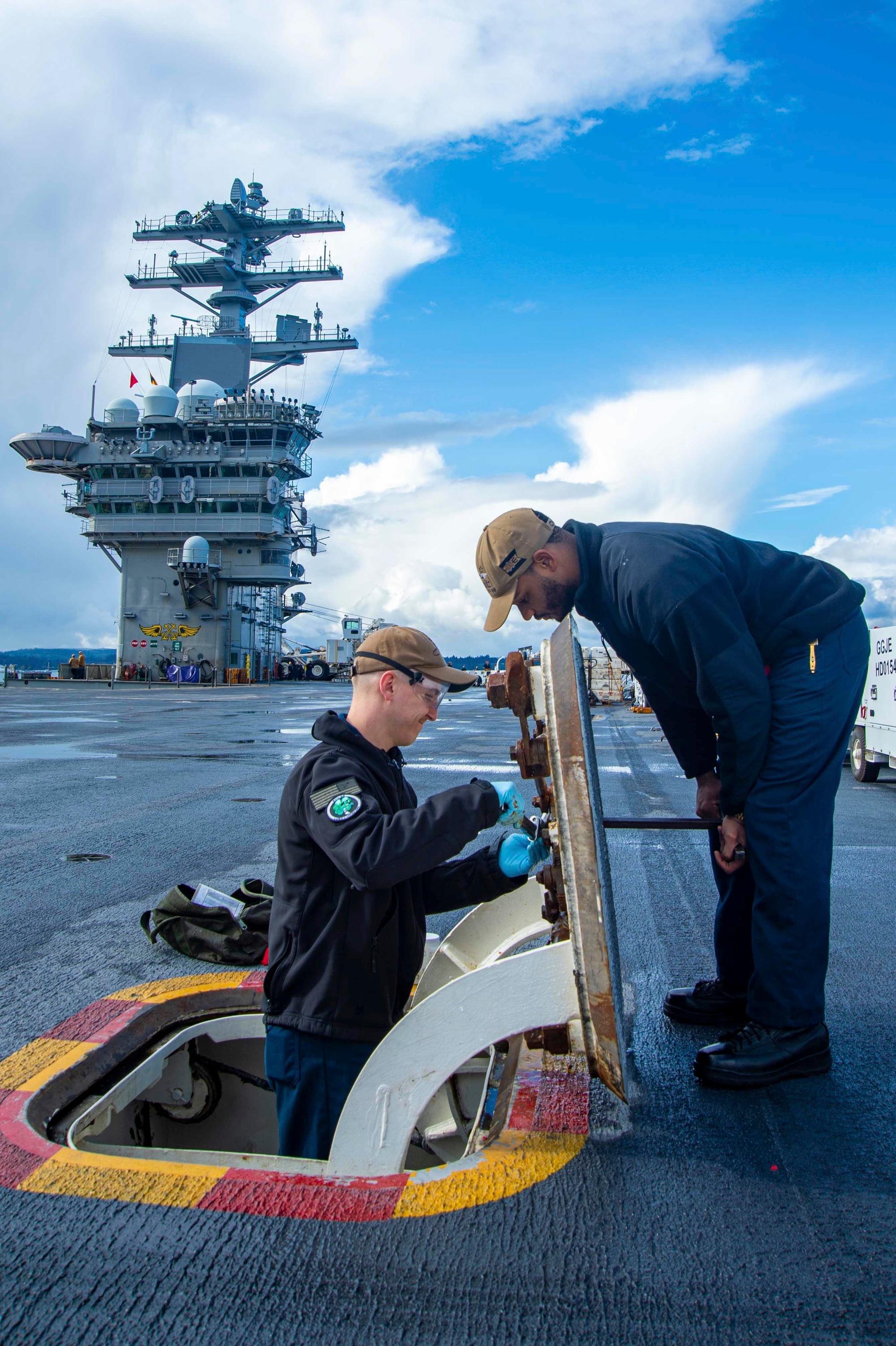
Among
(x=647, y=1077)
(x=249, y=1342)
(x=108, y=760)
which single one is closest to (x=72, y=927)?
(x=647, y=1077)

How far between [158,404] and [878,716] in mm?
50619

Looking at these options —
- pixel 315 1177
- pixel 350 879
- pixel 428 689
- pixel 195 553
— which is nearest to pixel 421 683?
pixel 428 689

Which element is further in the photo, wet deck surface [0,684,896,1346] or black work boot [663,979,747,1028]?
black work boot [663,979,747,1028]

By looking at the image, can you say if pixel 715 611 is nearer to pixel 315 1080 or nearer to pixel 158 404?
pixel 315 1080

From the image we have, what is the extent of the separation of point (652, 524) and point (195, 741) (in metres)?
12.4

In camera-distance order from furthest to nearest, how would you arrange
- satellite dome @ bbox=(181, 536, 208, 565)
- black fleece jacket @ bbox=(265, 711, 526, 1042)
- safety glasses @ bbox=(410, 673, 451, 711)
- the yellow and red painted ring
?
satellite dome @ bbox=(181, 536, 208, 565), safety glasses @ bbox=(410, 673, 451, 711), black fleece jacket @ bbox=(265, 711, 526, 1042), the yellow and red painted ring

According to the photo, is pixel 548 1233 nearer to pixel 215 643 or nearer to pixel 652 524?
pixel 652 524

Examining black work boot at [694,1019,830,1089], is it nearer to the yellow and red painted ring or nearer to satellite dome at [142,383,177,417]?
the yellow and red painted ring

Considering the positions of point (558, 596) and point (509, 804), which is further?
point (558, 596)

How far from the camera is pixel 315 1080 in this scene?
2.14m

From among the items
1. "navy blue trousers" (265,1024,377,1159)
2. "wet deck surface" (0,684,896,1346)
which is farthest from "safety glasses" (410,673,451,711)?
"wet deck surface" (0,684,896,1346)

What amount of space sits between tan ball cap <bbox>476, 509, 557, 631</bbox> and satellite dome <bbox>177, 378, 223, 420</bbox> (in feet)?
180

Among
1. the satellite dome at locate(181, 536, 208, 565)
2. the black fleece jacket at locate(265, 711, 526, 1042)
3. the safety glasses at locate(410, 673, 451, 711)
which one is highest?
the satellite dome at locate(181, 536, 208, 565)

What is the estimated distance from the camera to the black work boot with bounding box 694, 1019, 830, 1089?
2.20 m
